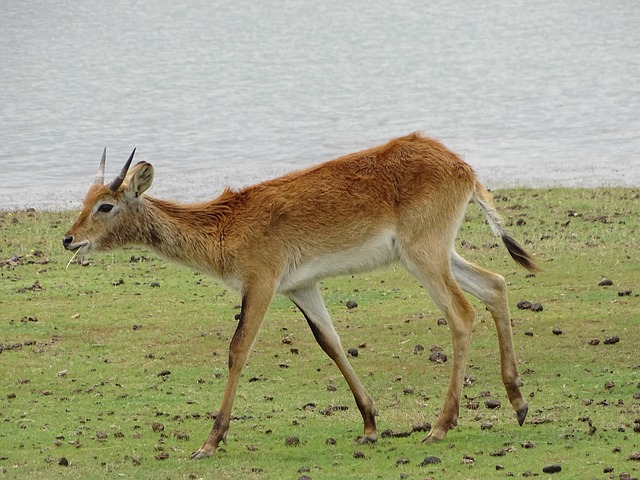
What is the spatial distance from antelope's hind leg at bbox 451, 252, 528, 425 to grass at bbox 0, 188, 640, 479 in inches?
13.7

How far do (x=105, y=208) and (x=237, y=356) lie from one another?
1.44m

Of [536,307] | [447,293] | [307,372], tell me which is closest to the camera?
[447,293]

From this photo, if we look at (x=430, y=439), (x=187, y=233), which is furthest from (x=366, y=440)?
(x=187, y=233)

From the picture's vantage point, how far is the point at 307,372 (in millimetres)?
9734

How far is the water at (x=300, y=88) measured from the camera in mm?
22484

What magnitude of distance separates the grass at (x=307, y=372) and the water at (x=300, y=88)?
6036 mm

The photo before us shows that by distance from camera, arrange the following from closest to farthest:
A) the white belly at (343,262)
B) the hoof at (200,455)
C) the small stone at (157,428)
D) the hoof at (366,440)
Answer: the hoof at (200,455), the hoof at (366,440), the white belly at (343,262), the small stone at (157,428)

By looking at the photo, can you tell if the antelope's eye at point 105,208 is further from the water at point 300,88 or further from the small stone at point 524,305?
the water at point 300,88

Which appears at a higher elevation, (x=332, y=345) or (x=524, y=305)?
(x=332, y=345)

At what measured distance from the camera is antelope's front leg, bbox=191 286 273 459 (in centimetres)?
773

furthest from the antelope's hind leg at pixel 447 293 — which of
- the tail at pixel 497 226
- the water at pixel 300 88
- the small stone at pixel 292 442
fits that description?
the water at pixel 300 88

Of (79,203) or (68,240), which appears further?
(79,203)

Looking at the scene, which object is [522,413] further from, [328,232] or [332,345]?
[328,232]

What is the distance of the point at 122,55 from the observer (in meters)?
39.9
